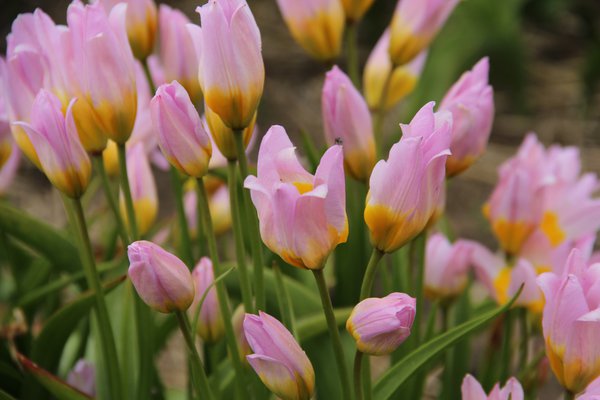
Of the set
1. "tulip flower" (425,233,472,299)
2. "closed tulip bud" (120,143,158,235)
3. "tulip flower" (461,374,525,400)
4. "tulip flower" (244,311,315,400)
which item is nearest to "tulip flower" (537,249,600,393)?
"tulip flower" (461,374,525,400)

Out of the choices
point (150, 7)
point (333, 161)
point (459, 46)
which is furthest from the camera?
point (459, 46)

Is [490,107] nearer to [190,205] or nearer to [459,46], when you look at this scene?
[190,205]

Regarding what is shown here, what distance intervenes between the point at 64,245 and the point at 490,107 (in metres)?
0.37

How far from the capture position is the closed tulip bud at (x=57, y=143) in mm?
524

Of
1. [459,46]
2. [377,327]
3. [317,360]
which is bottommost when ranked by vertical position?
[459,46]

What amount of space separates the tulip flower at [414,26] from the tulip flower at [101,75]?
0.26 m

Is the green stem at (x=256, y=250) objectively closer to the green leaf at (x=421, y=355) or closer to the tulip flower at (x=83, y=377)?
the green leaf at (x=421, y=355)

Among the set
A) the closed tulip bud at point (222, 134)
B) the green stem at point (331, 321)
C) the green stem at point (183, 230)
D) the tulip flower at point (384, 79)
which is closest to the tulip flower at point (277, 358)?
the green stem at point (331, 321)

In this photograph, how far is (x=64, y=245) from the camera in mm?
782

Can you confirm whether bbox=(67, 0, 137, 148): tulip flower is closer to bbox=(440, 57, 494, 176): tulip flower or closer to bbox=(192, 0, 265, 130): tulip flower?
bbox=(192, 0, 265, 130): tulip flower

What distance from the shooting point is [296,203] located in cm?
44

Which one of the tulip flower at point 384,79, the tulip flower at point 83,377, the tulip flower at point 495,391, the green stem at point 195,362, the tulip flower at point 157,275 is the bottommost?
the tulip flower at point 83,377

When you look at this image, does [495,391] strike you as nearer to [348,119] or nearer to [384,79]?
[348,119]

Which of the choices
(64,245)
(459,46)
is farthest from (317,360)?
(459,46)
